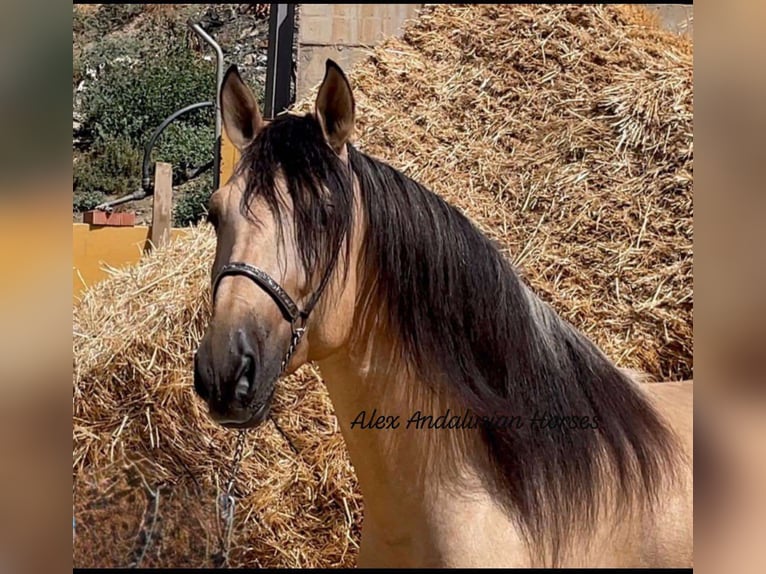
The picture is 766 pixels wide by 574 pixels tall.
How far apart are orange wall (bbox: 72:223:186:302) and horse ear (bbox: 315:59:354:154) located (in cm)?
199

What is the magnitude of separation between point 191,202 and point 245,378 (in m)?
2.47

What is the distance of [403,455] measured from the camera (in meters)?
1.50

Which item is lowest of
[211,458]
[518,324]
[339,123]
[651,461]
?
[211,458]

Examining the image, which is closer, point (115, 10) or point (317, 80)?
point (115, 10)

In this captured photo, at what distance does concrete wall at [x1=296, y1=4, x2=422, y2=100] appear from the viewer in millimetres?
3750

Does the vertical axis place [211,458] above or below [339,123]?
below

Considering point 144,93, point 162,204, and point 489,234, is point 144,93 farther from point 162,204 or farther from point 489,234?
point 489,234

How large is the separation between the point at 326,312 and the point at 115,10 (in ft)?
7.44

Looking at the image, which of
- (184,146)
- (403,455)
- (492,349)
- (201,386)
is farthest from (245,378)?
(184,146)

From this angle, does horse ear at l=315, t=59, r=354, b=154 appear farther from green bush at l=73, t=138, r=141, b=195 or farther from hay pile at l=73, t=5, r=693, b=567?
green bush at l=73, t=138, r=141, b=195
